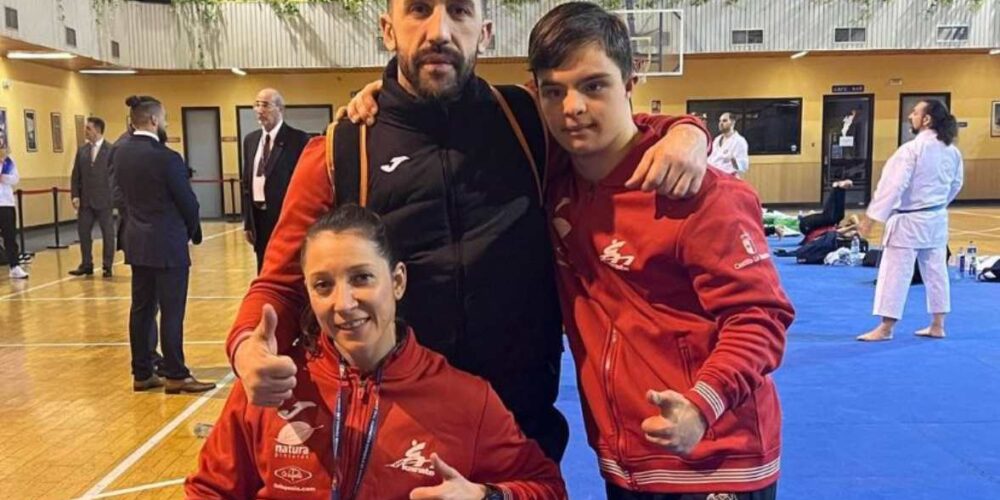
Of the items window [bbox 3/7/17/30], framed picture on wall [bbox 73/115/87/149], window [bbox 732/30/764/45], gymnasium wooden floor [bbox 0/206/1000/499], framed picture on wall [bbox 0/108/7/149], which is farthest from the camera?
framed picture on wall [bbox 73/115/87/149]

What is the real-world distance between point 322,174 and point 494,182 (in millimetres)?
404

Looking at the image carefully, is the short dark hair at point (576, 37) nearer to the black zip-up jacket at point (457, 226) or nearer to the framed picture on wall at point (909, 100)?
the black zip-up jacket at point (457, 226)

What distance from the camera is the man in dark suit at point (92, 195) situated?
1157 centimetres

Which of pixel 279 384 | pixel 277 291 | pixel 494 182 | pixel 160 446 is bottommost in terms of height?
pixel 160 446

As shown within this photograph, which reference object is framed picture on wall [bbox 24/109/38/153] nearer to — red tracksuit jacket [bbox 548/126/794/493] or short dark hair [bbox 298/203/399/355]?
short dark hair [bbox 298/203/399/355]

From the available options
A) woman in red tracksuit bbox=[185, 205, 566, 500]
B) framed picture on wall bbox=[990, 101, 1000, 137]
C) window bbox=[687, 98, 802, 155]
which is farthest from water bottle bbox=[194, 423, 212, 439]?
framed picture on wall bbox=[990, 101, 1000, 137]

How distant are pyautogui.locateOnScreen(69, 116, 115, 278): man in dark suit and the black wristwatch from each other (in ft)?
36.3

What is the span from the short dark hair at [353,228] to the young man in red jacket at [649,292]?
0.43 meters

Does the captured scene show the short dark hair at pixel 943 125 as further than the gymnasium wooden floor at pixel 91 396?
Yes

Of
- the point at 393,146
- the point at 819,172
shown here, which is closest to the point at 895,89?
the point at 819,172

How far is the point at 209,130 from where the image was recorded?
20859 mm

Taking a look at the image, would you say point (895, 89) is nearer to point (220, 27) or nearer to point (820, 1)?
point (820, 1)

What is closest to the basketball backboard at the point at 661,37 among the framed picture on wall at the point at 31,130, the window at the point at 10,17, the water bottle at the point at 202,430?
the window at the point at 10,17

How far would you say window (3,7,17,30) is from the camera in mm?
13492
